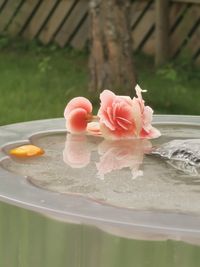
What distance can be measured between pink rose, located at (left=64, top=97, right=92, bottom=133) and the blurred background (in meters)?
2.75

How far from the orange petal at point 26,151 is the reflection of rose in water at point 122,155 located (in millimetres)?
147

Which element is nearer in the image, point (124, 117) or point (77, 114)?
point (124, 117)

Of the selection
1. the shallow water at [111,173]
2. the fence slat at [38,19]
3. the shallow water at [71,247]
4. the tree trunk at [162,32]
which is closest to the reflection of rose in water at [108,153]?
the shallow water at [111,173]

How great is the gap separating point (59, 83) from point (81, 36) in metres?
1.66

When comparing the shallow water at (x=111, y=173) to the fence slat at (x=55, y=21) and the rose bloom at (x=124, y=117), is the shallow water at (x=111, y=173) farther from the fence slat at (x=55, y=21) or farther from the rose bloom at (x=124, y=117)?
the fence slat at (x=55, y=21)

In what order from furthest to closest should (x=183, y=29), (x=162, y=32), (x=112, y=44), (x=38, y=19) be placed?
(x=38, y=19) < (x=183, y=29) < (x=162, y=32) < (x=112, y=44)

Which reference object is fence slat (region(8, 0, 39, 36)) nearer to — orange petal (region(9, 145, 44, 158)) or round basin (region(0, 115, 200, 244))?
round basin (region(0, 115, 200, 244))

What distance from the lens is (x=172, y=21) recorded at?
281 inches

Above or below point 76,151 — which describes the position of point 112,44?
below

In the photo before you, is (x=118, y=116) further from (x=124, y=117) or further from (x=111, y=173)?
(x=111, y=173)

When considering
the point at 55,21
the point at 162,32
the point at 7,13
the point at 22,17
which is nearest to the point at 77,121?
the point at 162,32

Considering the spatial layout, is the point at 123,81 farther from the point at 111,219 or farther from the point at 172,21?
the point at 111,219

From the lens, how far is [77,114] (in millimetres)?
2242

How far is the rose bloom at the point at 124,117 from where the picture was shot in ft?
6.92
